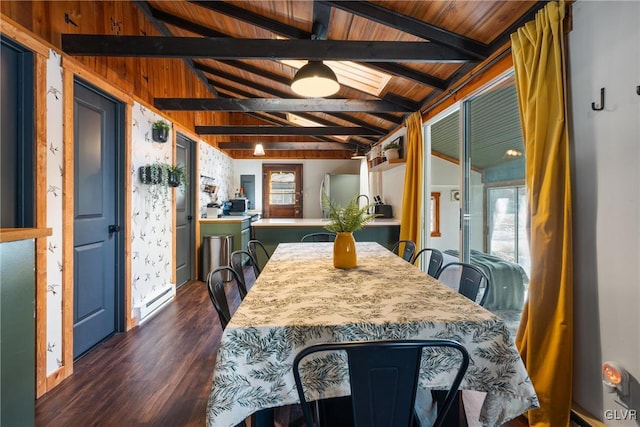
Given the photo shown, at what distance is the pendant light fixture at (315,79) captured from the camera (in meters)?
2.06

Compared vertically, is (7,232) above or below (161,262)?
above

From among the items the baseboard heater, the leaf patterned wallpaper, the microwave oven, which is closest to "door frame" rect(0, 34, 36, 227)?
the leaf patterned wallpaper

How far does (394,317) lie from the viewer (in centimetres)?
114

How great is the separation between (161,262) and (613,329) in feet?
12.6

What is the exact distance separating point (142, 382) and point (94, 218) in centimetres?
133

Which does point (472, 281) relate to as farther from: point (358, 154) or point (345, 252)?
point (358, 154)

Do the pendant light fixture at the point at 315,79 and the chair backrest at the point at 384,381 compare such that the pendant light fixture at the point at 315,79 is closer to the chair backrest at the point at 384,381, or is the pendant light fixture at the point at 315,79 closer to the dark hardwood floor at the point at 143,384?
the chair backrest at the point at 384,381

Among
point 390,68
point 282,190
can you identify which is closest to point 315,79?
point 390,68

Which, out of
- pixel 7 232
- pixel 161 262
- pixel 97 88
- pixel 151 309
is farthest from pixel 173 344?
pixel 97 88

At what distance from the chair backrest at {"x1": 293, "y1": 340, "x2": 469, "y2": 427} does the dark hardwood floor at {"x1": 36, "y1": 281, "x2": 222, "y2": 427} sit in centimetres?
122

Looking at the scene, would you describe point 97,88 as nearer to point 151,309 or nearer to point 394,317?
point 151,309

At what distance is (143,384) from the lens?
2041 mm

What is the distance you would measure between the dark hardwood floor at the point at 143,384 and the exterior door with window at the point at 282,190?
15.6ft

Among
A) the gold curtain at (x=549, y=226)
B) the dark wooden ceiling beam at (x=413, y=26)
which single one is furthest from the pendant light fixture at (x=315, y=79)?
the gold curtain at (x=549, y=226)
